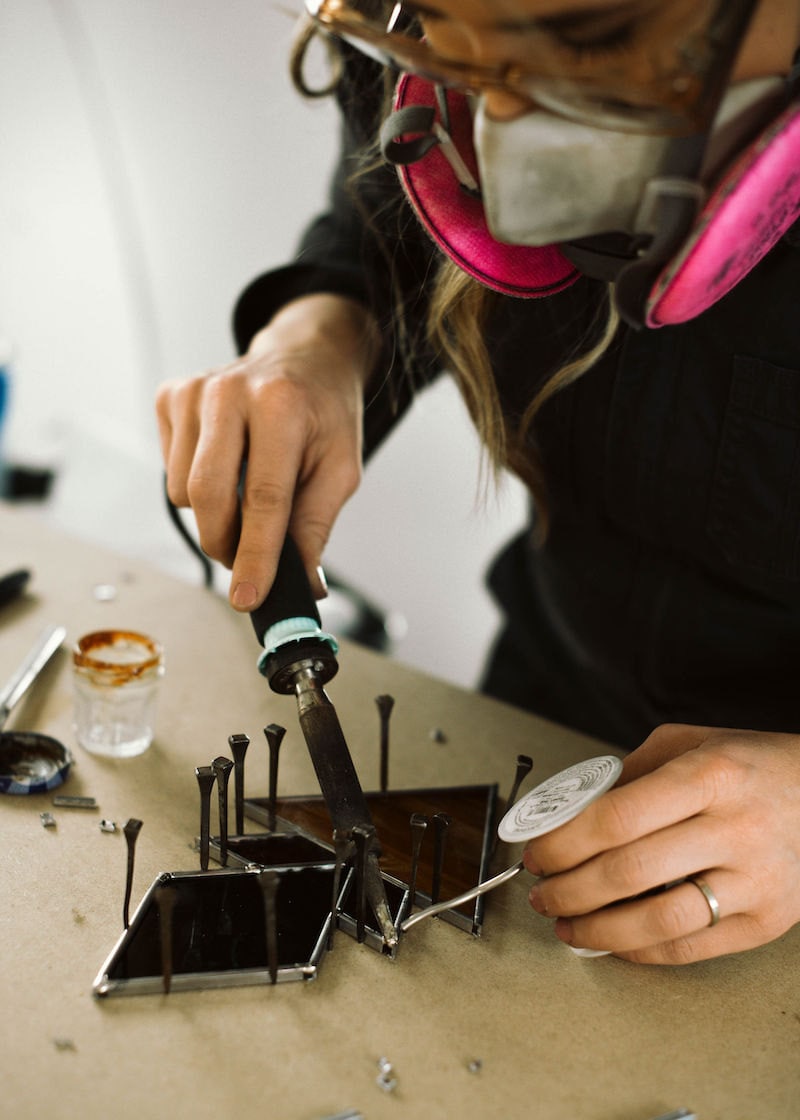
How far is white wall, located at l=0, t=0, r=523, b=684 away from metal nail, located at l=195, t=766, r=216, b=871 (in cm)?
143

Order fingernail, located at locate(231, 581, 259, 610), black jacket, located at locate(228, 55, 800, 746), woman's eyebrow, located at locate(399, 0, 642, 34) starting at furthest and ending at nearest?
black jacket, located at locate(228, 55, 800, 746) < fingernail, located at locate(231, 581, 259, 610) < woman's eyebrow, located at locate(399, 0, 642, 34)

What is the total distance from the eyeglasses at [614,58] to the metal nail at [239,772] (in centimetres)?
49

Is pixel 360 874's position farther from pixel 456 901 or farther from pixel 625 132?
pixel 625 132

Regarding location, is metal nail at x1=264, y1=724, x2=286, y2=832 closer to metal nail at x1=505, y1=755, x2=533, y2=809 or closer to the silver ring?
metal nail at x1=505, y1=755, x2=533, y2=809

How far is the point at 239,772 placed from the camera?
79 centimetres

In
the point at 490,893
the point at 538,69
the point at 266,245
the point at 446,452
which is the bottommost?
the point at 446,452

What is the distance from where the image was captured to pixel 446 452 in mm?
2369

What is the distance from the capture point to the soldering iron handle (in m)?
0.82

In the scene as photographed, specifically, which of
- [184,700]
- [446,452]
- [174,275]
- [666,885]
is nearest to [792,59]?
[666,885]

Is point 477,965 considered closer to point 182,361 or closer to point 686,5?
point 686,5

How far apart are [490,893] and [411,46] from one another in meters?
0.60

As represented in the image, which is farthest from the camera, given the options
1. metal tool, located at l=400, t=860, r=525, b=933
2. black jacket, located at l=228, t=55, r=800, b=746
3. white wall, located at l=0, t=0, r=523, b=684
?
white wall, located at l=0, t=0, r=523, b=684

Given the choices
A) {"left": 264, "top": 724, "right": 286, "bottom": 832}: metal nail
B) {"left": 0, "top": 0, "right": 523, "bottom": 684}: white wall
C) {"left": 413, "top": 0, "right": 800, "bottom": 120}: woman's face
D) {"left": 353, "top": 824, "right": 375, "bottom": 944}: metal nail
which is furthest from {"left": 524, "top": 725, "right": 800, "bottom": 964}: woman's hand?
{"left": 0, "top": 0, "right": 523, "bottom": 684}: white wall

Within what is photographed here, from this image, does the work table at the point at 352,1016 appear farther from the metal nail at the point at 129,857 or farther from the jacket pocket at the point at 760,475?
the jacket pocket at the point at 760,475
